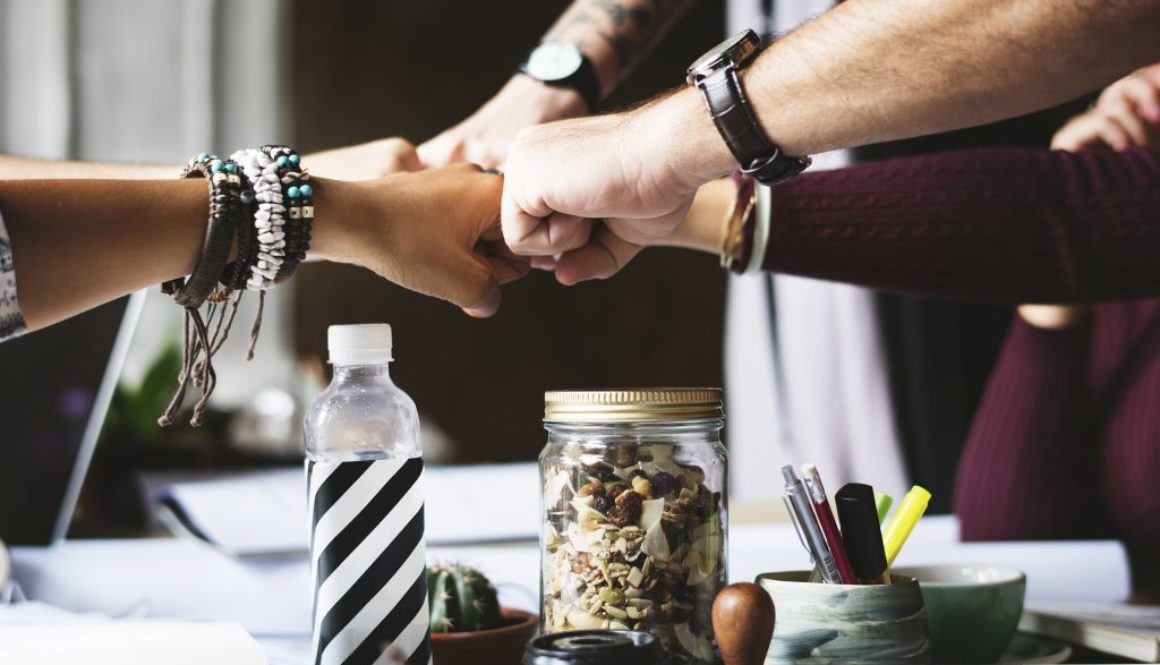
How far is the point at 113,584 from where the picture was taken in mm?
907

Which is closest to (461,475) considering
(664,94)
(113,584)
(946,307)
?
(113,584)

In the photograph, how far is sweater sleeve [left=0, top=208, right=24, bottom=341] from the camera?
0.54 m

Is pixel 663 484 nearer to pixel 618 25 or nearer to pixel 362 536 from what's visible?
pixel 362 536

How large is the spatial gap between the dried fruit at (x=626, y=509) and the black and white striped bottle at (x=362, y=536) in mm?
106

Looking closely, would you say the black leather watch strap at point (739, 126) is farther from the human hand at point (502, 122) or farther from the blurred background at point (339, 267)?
the blurred background at point (339, 267)

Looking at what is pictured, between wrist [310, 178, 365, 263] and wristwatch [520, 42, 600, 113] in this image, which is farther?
wristwatch [520, 42, 600, 113]

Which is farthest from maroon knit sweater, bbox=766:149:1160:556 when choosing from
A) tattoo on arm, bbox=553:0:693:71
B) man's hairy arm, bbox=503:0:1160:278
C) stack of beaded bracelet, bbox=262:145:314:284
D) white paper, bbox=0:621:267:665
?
white paper, bbox=0:621:267:665

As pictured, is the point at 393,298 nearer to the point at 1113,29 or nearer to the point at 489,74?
the point at 489,74

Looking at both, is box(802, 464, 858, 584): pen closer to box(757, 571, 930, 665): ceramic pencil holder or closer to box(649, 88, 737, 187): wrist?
box(757, 571, 930, 665): ceramic pencil holder

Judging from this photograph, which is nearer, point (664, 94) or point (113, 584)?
point (664, 94)

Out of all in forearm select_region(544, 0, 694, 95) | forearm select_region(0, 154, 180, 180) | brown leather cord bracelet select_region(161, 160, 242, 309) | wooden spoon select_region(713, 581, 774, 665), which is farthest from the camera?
forearm select_region(544, 0, 694, 95)

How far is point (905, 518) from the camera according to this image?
644 mm

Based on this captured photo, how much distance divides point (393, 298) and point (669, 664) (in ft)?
6.66

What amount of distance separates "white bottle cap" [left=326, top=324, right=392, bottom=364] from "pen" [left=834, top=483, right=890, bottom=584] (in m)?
0.27
